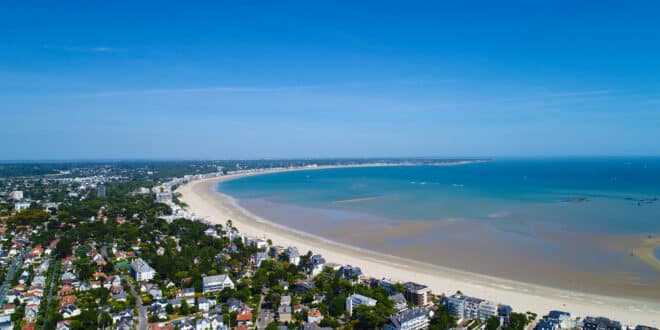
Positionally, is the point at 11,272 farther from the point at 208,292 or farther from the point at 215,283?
the point at 215,283

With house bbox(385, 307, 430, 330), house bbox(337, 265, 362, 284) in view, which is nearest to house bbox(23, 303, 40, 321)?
house bbox(337, 265, 362, 284)

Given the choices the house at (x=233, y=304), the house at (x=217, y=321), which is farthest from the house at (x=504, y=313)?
the house at (x=217, y=321)

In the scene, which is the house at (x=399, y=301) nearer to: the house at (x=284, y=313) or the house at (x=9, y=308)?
the house at (x=284, y=313)

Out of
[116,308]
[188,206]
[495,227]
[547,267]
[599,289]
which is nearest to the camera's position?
[116,308]

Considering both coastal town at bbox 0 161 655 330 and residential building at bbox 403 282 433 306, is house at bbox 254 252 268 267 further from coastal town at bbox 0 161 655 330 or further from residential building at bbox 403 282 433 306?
residential building at bbox 403 282 433 306

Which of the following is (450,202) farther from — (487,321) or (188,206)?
(487,321)

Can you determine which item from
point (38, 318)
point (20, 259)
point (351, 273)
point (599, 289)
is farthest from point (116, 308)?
point (599, 289)

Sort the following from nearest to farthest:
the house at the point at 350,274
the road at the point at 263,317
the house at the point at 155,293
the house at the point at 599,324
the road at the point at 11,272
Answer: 1. the house at the point at 599,324
2. the road at the point at 263,317
3. the house at the point at 155,293
4. the road at the point at 11,272
5. the house at the point at 350,274
